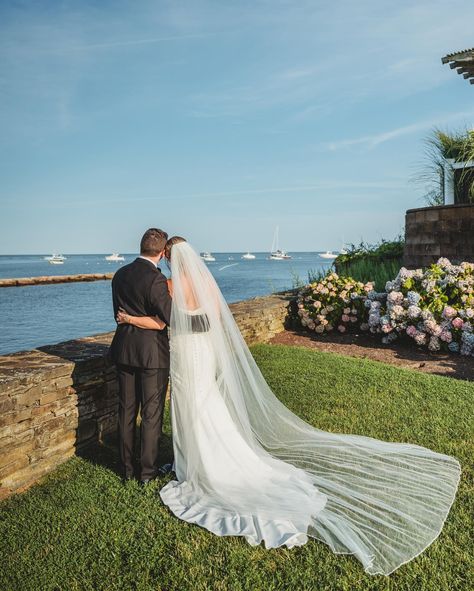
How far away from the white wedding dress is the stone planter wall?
23.3ft

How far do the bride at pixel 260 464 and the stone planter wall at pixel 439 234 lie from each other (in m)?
7.06

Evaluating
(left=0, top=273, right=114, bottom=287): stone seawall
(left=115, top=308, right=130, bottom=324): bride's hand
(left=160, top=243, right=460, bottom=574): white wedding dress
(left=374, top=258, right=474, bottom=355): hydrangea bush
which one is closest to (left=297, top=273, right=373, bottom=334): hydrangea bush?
(left=374, top=258, right=474, bottom=355): hydrangea bush

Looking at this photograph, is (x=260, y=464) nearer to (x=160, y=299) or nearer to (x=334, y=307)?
(x=160, y=299)

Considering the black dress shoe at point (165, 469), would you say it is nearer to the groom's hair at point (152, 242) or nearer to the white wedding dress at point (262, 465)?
the white wedding dress at point (262, 465)

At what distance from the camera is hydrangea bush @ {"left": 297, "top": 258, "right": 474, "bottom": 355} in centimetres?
859

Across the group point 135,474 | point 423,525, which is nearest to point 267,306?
point 135,474

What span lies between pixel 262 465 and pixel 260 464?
0.02 meters

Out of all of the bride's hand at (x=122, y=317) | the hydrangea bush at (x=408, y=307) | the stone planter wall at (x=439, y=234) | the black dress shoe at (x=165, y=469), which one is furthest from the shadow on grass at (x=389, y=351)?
the bride's hand at (x=122, y=317)

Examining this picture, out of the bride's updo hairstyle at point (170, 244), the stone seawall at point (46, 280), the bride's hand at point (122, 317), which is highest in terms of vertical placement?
the bride's updo hairstyle at point (170, 244)

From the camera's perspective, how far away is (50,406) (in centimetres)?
457

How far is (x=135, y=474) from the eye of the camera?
14.8ft

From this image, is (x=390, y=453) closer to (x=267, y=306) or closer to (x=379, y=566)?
(x=379, y=566)

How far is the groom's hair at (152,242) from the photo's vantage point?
431cm

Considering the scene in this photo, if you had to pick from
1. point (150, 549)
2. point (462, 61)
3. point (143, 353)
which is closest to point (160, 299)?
point (143, 353)
